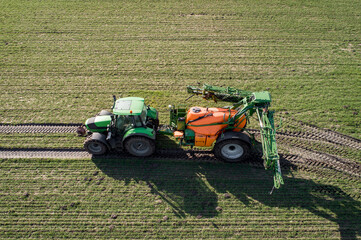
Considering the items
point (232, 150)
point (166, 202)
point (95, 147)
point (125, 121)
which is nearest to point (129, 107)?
point (125, 121)

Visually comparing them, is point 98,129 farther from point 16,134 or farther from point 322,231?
point 322,231

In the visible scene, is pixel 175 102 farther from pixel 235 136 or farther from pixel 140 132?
pixel 235 136

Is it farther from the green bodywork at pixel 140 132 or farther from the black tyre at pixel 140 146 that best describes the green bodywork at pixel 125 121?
the black tyre at pixel 140 146

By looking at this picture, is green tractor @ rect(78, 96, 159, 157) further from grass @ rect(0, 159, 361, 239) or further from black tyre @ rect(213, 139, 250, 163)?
black tyre @ rect(213, 139, 250, 163)

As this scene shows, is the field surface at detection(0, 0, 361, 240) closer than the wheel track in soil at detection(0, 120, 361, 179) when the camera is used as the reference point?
Yes

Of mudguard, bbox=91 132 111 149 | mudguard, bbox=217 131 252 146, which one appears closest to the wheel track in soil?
Result: mudguard, bbox=91 132 111 149

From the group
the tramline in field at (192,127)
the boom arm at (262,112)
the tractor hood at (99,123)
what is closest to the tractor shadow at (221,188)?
the tramline in field at (192,127)

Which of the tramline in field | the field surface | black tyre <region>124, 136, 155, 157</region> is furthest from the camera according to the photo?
black tyre <region>124, 136, 155, 157</region>
